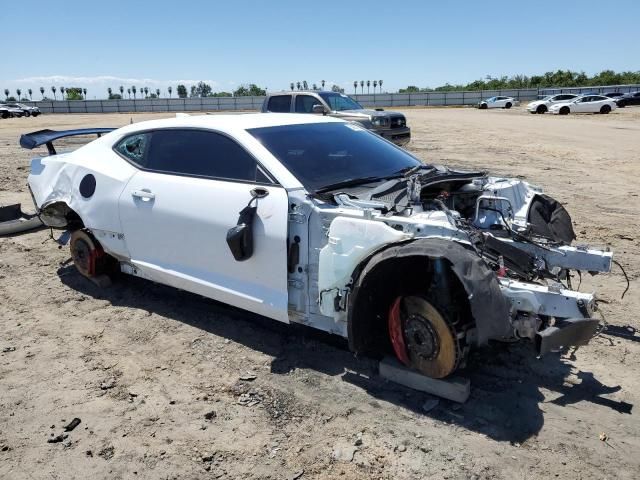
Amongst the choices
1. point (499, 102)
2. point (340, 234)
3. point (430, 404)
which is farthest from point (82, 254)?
point (499, 102)

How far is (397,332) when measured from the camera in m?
3.46

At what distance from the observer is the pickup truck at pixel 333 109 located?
14742mm

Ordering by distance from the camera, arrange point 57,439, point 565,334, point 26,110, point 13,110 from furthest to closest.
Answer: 1. point 26,110
2. point 13,110
3. point 57,439
4. point 565,334

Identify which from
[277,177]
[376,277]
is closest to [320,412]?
[376,277]

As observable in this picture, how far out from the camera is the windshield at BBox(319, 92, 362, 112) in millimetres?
14961

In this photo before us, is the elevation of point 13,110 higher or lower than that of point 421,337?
higher

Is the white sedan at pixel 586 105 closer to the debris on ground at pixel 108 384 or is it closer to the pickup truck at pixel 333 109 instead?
the pickup truck at pixel 333 109

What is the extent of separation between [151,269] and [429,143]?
15.0 meters

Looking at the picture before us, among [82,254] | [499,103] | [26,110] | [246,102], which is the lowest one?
[82,254]

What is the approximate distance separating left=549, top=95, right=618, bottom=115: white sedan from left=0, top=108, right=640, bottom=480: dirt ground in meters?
34.4

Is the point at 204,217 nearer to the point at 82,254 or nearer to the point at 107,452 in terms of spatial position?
the point at 107,452

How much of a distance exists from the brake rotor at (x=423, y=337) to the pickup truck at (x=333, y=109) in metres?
11.5

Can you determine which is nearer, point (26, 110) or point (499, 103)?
point (26, 110)

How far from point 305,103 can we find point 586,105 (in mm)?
27997
